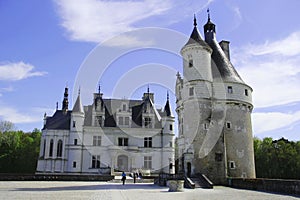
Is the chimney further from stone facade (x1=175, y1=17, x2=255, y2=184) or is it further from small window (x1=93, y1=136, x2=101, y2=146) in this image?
small window (x1=93, y1=136, x2=101, y2=146)

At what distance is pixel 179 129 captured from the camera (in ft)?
108

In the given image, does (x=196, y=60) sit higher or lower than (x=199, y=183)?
higher

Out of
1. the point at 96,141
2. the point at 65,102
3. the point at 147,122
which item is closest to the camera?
the point at 96,141

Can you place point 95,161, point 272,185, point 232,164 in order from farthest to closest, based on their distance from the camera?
point 95,161
point 232,164
point 272,185

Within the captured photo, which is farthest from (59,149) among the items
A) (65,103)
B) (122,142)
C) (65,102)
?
(65,102)

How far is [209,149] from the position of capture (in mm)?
28156

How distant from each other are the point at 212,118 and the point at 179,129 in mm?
4755

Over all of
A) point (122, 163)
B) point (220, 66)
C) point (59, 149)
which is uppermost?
point (220, 66)

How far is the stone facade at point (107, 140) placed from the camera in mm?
40219

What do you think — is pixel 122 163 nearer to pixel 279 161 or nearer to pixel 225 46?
pixel 225 46

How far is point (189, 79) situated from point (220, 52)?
7147mm

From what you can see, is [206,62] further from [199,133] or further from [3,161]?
[3,161]

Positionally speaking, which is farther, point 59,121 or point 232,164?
point 59,121

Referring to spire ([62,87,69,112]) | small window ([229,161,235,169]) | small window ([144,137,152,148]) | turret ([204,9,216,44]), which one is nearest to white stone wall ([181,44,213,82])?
turret ([204,9,216,44])
